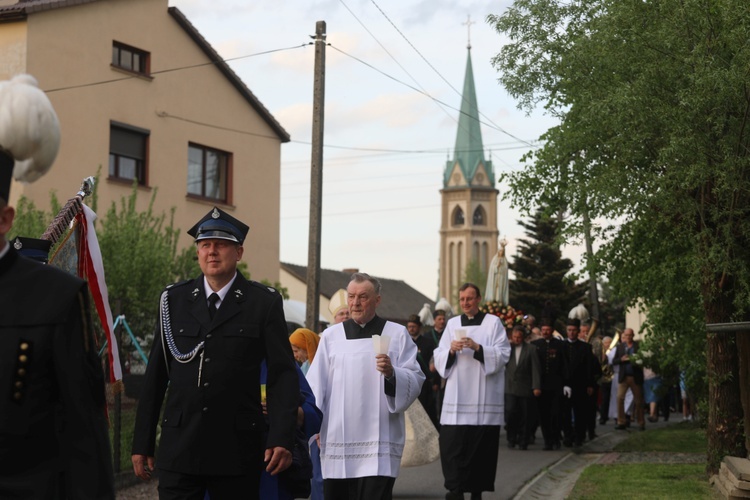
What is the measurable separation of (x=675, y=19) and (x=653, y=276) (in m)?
3.68

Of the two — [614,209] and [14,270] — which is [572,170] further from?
[14,270]

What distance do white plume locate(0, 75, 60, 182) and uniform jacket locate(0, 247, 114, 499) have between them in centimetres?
27

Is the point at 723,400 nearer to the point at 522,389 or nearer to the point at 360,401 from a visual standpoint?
the point at 360,401

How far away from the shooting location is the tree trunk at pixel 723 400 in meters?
13.5

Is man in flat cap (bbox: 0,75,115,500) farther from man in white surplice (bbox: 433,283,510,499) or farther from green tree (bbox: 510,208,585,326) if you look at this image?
green tree (bbox: 510,208,585,326)

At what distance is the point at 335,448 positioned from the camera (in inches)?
351

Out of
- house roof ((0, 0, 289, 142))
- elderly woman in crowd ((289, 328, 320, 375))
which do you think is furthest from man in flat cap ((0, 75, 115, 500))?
house roof ((0, 0, 289, 142))

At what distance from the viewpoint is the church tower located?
519ft

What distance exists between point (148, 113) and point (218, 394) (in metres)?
24.7

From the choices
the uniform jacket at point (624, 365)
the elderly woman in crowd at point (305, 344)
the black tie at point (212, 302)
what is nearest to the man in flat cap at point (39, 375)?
the black tie at point (212, 302)

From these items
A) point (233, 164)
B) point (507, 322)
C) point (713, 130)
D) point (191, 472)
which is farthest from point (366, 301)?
point (233, 164)

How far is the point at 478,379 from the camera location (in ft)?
38.9

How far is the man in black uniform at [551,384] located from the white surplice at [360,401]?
36.5 ft

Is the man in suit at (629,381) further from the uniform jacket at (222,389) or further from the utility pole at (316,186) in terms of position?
the uniform jacket at (222,389)
